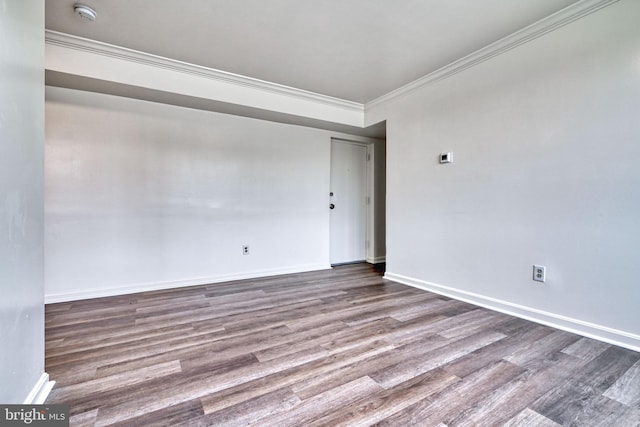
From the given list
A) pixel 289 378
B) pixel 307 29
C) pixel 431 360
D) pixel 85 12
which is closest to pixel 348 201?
pixel 307 29

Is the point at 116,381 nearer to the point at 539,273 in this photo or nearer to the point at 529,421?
the point at 529,421

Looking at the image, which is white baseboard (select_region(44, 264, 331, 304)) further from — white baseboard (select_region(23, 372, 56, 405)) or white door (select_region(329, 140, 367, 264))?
white baseboard (select_region(23, 372, 56, 405))

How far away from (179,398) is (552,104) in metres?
3.23

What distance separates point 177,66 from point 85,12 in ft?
2.83

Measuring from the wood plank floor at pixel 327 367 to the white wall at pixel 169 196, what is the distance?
56 cm

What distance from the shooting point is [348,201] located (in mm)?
4828

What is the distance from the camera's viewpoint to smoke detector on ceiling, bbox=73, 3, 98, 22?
6.82 feet

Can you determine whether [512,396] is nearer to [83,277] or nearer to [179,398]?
[179,398]

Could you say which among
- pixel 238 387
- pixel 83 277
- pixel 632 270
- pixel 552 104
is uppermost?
pixel 552 104

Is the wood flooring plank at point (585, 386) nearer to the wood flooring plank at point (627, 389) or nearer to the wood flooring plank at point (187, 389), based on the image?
the wood flooring plank at point (627, 389)

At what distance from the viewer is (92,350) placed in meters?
1.89

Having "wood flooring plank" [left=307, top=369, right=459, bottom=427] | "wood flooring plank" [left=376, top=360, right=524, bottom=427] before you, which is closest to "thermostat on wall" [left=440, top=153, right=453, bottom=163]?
"wood flooring plank" [left=376, top=360, right=524, bottom=427]

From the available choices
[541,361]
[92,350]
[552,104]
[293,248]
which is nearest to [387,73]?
[552,104]

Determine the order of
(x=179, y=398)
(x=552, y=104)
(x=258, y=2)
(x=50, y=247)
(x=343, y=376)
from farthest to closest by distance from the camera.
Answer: (x=50, y=247) < (x=552, y=104) < (x=258, y=2) < (x=343, y=376) < (x=179, y=398)
